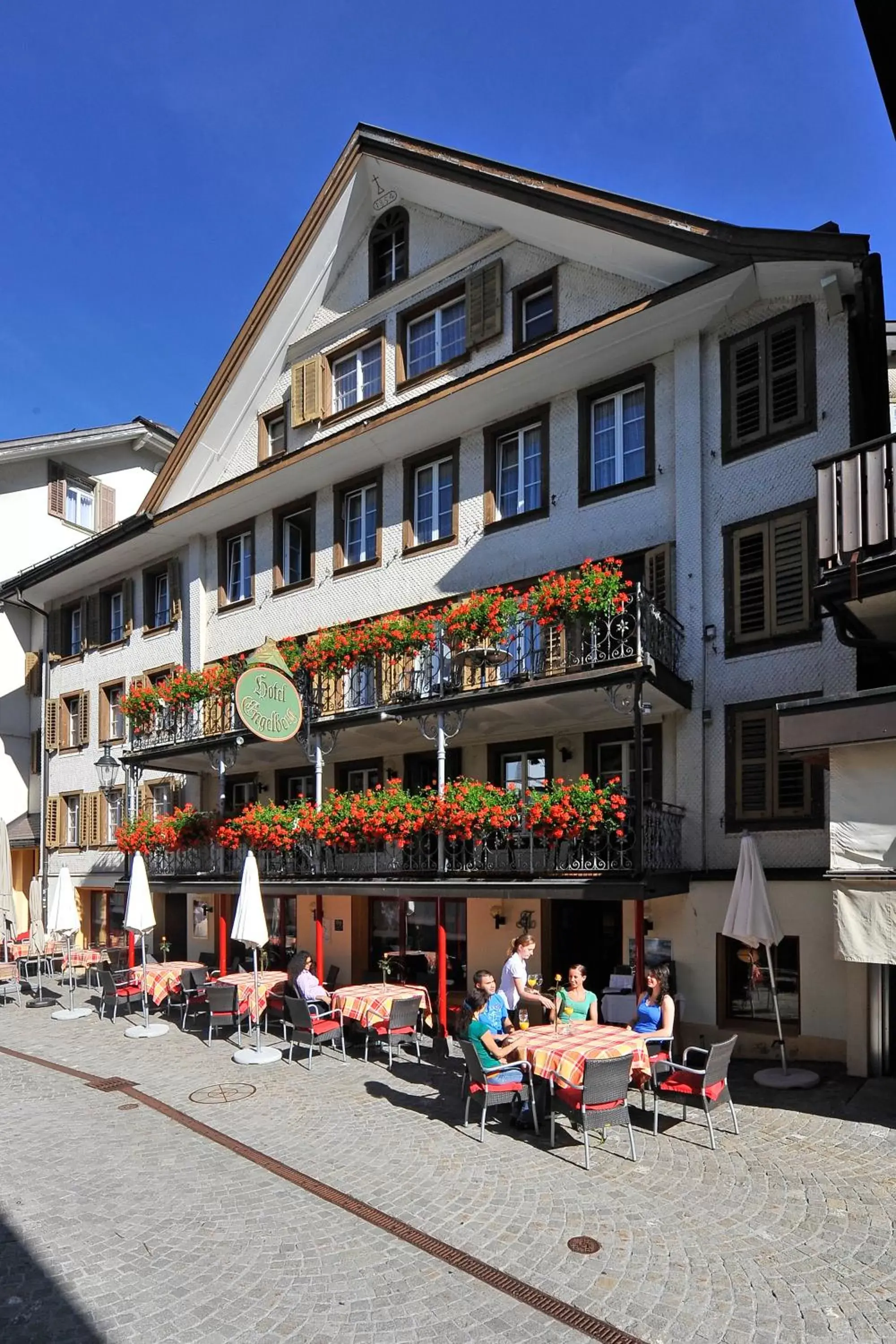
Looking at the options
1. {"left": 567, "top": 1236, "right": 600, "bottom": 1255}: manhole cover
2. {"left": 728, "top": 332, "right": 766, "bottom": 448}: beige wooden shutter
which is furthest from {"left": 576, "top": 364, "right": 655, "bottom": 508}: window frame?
{"left": 567, "top": 1236, "right": 600, "bottom": 1255}: manhole cover

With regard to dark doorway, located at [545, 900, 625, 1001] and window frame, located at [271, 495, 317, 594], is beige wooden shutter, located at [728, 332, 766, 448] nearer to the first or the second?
dark doorway, located at [545, 900, 625, 1001]

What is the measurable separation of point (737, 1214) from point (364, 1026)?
650 cm

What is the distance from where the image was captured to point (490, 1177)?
8242 millimetres

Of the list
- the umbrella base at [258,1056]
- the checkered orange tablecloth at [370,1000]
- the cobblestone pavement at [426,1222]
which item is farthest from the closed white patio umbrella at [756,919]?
the umbrella base at [258,1056]

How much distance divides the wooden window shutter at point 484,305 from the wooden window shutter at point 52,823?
1828cm

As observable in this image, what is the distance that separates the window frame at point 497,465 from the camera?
53.0 feet

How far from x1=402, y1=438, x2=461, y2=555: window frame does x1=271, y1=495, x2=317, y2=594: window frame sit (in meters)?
2.72

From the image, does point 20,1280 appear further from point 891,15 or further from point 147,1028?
point 891,15

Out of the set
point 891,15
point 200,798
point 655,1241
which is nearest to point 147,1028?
point 200,798

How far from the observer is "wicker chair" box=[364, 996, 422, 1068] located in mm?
12172

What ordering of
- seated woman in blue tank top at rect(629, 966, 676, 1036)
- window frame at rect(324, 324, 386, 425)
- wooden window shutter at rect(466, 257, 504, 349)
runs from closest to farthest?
seated woman in blue tank top at rect(629, 966, 676, 1036) → wooden window shutter at rect(466, 257, 504, 349) → window frame at rect(324, 324, 386, 425)

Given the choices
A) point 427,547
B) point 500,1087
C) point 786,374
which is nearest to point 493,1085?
point 500,1087

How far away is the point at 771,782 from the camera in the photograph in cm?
1303

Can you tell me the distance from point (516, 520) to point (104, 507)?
19451 mm
